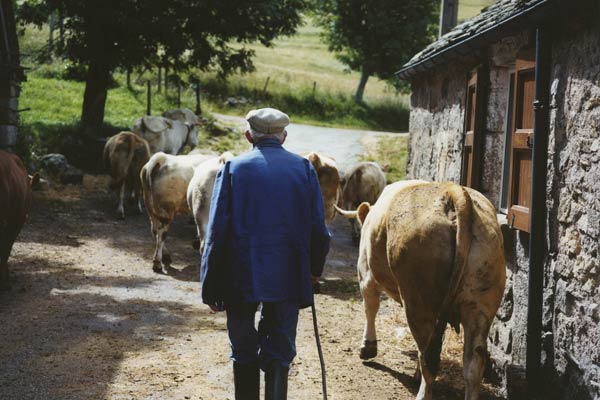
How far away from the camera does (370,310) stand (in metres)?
6.48

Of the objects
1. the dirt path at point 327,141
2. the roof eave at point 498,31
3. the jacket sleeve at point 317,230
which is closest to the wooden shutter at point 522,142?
the roof eave at point 498,31

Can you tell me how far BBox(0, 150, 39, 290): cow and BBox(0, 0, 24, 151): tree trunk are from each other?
4431 millimetres

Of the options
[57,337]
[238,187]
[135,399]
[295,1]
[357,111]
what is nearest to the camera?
[238,187]

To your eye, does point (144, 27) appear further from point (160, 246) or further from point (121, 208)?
point (160, 246)

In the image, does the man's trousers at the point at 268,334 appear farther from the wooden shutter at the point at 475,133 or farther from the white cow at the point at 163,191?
the white cow at the point at 163,191

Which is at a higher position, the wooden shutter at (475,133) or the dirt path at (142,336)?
the wooden shutter at (475,133)

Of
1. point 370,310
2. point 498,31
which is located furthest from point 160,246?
point 498,31

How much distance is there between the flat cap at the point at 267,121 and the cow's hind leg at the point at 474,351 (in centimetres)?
176

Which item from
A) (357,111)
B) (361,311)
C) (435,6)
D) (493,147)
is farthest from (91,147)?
(435,6)

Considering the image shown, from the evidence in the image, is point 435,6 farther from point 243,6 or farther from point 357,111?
point 243,6

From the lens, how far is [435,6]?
43.2 metres

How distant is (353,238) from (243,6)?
8.87 metres

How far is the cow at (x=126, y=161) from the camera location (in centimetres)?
1524

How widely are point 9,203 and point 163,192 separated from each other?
2590 millimetres
